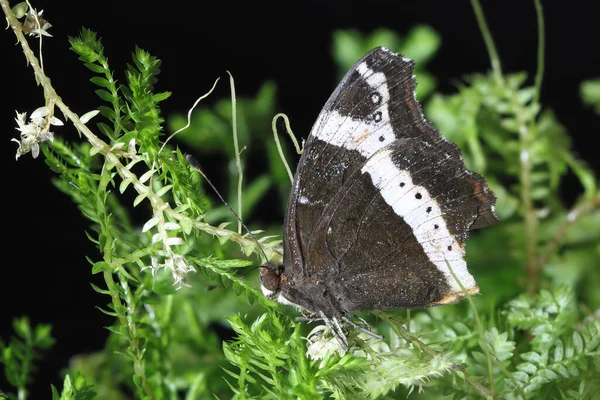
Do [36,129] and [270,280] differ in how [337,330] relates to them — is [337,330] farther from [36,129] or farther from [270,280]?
[36,129]

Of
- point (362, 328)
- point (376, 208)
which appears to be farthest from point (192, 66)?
point (362, 328)

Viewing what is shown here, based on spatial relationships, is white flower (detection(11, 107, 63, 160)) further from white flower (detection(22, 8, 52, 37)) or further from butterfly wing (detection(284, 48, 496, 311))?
butterfly wing (detection(284, 48, 496, 311))

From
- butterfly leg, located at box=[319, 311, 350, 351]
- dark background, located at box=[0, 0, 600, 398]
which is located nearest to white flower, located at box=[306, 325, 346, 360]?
butterfly leg, located at box=[319, 311, 350, 351]

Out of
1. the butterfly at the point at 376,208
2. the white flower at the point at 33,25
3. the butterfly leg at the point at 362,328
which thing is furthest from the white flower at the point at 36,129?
the butterfly leg at the point at 362,328

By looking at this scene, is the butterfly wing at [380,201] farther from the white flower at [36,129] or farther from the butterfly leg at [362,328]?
the white flower at [36,129]

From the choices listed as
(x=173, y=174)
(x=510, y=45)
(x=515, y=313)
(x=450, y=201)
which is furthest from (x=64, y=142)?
(x=510, y=45)

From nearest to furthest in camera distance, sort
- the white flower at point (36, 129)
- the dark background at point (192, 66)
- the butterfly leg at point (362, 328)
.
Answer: the white flower at point (36, 129) → the butterfly leg at point (362, 328) → the dark background at point (192, 66)
